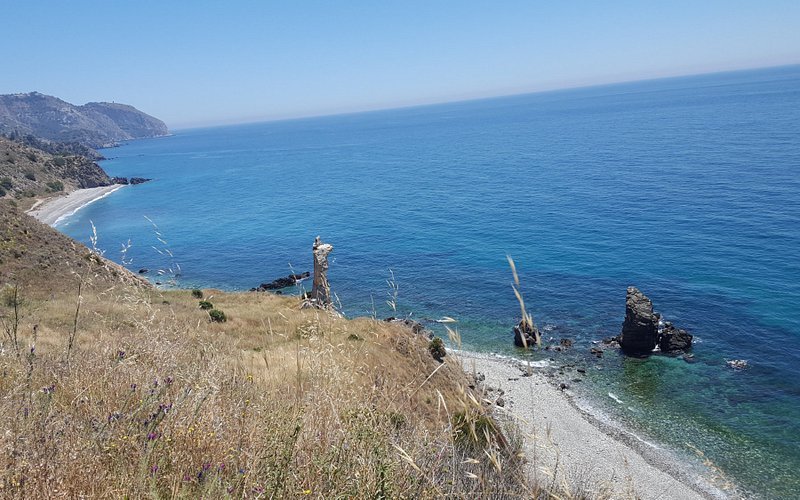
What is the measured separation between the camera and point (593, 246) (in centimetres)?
5619

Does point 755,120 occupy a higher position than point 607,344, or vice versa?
point 755,120

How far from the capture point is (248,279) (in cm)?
5728

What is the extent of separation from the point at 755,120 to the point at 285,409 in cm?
15738

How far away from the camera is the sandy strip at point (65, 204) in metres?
92.2

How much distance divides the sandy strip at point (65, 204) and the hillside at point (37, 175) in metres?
2.54

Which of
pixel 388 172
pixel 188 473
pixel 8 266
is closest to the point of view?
pixel 188 473

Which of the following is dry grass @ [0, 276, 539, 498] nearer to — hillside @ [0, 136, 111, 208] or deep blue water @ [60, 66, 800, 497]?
deep blue water @ [60, 66, 800, 497]

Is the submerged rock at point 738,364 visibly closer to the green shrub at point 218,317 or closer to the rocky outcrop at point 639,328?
the rocky outcrop at point 639,328

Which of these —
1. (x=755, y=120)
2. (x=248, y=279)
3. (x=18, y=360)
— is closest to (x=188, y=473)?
(x=18, y=360)

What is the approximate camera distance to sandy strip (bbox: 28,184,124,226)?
92.2 m

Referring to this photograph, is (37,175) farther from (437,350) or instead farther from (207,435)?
(207,435)

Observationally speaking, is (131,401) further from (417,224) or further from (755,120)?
(755,120)

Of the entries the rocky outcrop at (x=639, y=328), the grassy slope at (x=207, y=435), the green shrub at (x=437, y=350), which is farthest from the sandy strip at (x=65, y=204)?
the grassy slope at (x=207, y=435)

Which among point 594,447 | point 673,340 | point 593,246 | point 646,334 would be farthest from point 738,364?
point 593,246
